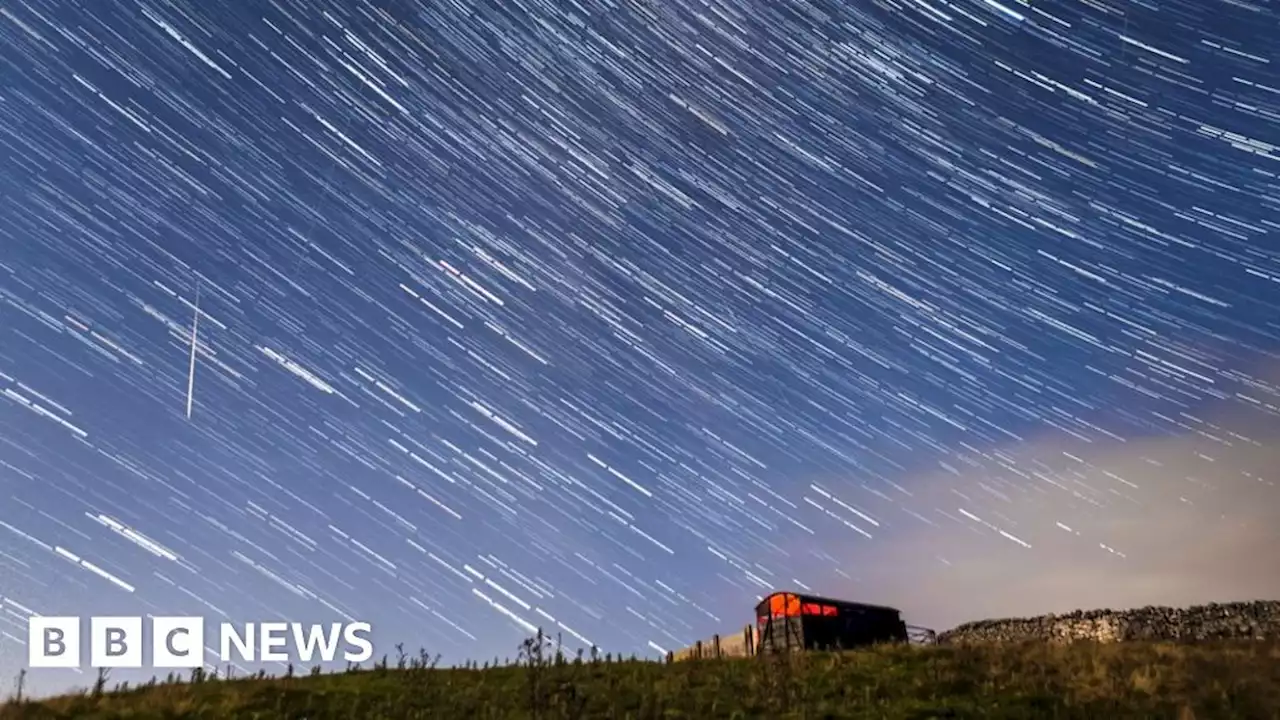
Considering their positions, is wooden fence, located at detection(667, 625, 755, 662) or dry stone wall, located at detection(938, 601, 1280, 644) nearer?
wooden fence, located at detection(667, 625, 755, 662)

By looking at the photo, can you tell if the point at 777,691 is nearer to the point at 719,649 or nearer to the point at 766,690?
the point at 766,690

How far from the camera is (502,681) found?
21.6 meters

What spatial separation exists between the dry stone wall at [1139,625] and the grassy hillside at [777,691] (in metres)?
10.7

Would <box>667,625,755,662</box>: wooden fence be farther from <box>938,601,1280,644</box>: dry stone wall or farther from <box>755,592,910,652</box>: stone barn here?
<box>938,601,1280,644</box>: dry stone wall

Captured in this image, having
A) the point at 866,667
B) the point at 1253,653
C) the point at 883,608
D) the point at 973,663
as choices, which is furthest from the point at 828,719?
the point at 883,608

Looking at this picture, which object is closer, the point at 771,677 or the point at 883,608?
the point at 771,677

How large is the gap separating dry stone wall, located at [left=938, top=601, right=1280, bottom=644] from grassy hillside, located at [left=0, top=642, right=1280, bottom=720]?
1073cm

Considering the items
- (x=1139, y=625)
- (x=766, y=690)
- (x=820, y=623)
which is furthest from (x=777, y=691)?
(x=1139, y=625)

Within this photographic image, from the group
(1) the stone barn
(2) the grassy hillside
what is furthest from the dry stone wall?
(2) the grassy hillside

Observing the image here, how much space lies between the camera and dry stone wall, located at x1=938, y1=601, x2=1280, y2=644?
3375 centimetres

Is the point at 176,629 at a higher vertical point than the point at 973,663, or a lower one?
higher

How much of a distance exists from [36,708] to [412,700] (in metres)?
7.09

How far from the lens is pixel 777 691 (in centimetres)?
1928

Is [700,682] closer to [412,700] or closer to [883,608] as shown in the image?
[412,700]
